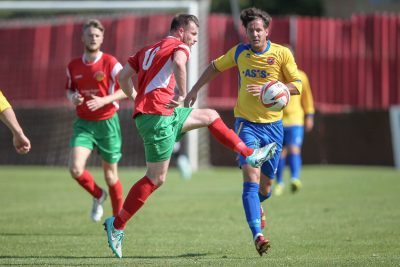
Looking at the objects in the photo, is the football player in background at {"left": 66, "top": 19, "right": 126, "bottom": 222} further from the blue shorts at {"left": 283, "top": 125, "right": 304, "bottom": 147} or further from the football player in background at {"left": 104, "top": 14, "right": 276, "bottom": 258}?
the blue shorts at {"left": 283, "top": 125, "right": 304, "bottom": 147}

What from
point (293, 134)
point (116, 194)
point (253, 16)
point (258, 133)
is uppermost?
point (253, 16)

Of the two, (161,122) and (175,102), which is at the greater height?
(175,102)

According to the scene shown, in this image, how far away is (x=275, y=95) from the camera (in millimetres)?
8094

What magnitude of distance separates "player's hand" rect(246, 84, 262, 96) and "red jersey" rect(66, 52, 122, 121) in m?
2.34

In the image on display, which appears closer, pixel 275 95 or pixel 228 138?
pixel 228 138

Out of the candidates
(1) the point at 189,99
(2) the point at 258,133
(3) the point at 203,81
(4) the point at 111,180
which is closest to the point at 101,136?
(4) the point at 111,180

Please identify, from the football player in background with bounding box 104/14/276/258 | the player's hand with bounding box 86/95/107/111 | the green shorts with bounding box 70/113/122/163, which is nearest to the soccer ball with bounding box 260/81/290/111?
the football player in background with bounding box 104/14/276/258

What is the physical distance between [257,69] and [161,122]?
4.37 ft

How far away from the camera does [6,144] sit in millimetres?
24000

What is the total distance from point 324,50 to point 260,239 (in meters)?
14.8

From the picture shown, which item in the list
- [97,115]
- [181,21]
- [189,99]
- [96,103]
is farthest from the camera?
[97,115]

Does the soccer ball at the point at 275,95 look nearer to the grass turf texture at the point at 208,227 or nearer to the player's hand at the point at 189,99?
the player's hand at the point at 189,99

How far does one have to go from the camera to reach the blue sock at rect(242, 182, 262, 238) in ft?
25.3

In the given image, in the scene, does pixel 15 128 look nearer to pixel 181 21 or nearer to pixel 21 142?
pixel 21 142
